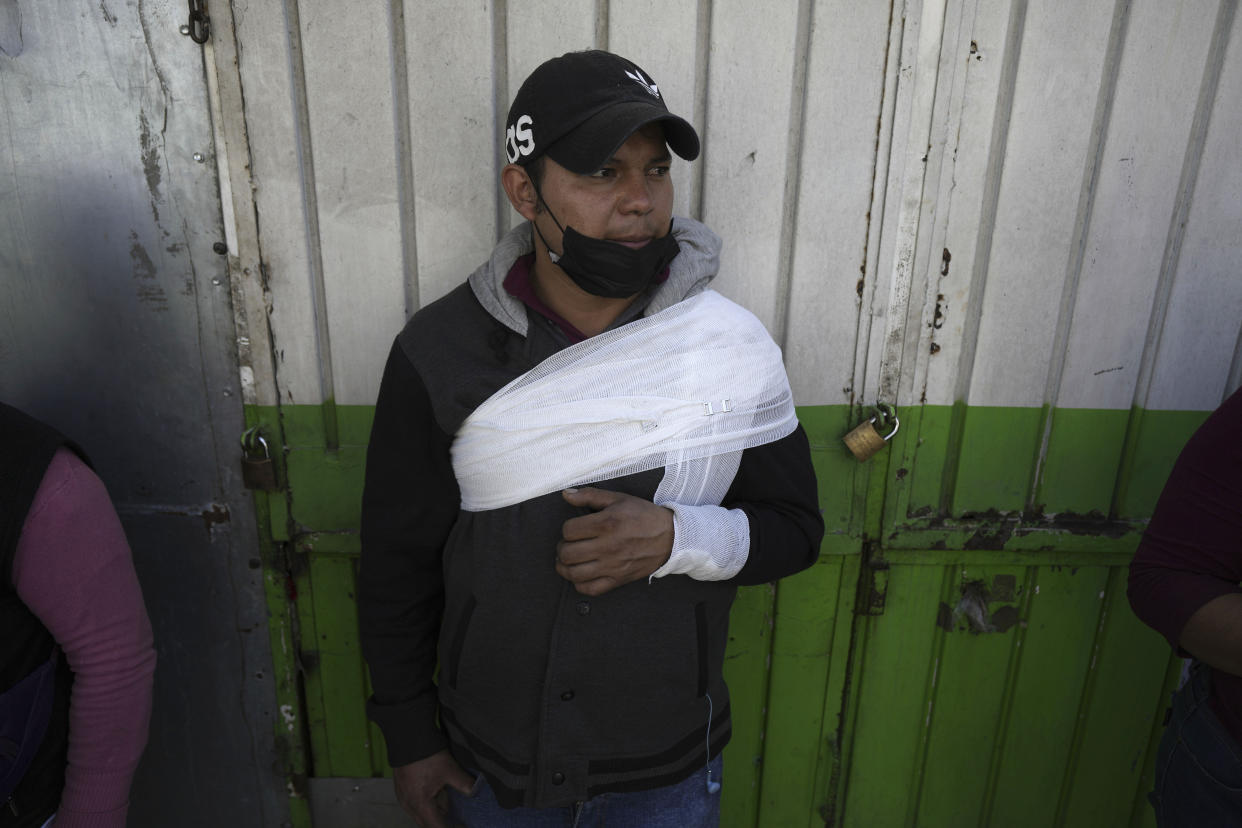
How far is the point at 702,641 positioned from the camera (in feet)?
5.21

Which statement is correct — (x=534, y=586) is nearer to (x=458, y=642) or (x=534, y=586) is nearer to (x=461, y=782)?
(x=458, y=642)

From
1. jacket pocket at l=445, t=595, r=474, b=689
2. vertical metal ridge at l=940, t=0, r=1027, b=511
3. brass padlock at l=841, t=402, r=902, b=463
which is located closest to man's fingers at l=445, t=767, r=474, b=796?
jacket pocket at l=445, t=595, r=474, b=689

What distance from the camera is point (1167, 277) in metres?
1.99

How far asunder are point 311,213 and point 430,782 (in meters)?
1.44

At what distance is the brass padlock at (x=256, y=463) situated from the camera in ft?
6.55

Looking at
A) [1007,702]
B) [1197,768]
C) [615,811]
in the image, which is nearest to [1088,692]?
[1007,702]

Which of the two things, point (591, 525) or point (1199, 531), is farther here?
point (1199, 531)

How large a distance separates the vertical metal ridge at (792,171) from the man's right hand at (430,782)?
1.34 m

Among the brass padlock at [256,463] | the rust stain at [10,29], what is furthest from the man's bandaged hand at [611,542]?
the rust stain at [10,29]

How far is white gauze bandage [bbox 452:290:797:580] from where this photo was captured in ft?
4.89

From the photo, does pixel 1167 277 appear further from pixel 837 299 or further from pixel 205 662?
pixel 205 662

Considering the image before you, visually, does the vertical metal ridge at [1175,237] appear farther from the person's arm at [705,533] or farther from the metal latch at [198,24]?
the metal latch at [198,24]

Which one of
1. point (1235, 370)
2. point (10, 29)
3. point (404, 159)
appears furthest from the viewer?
point (1235, 370)

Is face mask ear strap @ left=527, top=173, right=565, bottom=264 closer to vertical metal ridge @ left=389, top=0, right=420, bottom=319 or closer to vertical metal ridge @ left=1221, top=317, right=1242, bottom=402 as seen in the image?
vertical metal ridge @ left=389, top=0, right=420, bottom=319
